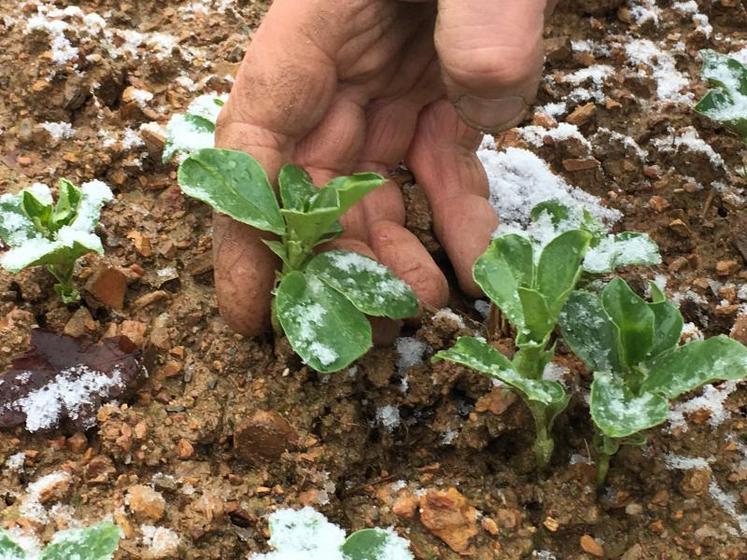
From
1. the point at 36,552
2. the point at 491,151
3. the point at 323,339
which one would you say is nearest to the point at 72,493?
the point at 36,552

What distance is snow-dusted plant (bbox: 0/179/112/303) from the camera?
4.63 feet

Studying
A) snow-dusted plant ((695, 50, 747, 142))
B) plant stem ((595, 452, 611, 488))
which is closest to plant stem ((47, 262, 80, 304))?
plant stem ((595, 452, 611, 488))

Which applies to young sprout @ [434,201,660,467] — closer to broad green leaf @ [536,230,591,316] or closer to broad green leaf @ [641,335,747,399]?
broad green leaf @ [536,230,591,316]

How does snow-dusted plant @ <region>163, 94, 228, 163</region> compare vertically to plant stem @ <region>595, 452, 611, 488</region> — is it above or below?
above

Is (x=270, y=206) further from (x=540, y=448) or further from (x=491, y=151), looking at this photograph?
(x=491, y=151)

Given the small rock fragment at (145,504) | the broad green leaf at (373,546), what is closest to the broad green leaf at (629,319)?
the broad green leaf at (373,546)

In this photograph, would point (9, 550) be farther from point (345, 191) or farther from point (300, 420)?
point (345, 191)

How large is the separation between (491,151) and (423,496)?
85 cm

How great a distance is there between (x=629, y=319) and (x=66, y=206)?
944 millimetres

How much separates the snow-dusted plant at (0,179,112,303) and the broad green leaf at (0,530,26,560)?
1.44 feet

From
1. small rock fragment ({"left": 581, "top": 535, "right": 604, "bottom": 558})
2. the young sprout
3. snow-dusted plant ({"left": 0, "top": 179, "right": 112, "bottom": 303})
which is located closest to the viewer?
the young sprout

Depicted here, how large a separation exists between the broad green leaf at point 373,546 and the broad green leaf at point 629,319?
0.42 meters

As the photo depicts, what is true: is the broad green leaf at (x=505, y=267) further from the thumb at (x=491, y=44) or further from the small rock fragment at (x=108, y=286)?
the small rock fragment at (x=108, y=286)

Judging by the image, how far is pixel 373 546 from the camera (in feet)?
Result: 3.79
